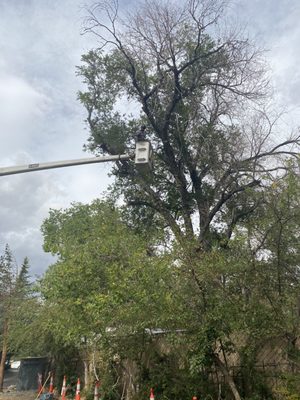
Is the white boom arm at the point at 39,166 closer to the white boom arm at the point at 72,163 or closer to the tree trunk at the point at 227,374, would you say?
the white boom arm at the point at 72,163

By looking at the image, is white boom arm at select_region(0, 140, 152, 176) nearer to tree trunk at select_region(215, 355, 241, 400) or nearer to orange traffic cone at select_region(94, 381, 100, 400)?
tree trunk at select_region(215, 355, 241, 400)

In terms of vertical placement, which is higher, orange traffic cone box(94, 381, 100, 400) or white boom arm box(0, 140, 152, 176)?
white boom arm box(0, 140, 152, 176)

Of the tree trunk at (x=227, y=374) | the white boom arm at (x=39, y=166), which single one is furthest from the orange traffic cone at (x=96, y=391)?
the white boom arm at (x=39, y=166)

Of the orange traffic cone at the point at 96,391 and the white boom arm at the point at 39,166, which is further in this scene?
the orange traffic cone at the point at 96,391

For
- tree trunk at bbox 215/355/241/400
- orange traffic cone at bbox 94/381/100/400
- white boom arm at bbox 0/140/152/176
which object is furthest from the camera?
orange traffic cone at bbox 94/381/100/400

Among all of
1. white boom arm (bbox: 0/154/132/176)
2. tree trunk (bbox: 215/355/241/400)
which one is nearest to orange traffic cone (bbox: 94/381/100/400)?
tree trunk (bbox: 215/355/241/400)

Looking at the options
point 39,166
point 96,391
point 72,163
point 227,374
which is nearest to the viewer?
point 39,166

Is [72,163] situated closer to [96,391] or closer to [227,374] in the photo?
[227,374]

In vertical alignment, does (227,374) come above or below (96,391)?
above

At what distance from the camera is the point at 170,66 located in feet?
59.2

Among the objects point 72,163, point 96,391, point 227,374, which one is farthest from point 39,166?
point 96,391

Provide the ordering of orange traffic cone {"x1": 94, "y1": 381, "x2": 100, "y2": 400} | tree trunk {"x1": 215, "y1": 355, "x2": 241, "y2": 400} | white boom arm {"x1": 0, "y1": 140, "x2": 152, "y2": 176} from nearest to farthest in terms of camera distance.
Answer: white boom arm {"x1": 0, "y1": 140, "x2": 152, "y2": 176}, tree trunk {"x1": 215, "y1": 355, "x2": 241, "y2": 400}, orange traffic cone {"x1": 94, "y1": 381, "x2": 100, "y2": 400}

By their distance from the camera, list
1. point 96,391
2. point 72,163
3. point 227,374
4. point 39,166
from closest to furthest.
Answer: point 39,166, point 72,163, point 227,374, point 96,391

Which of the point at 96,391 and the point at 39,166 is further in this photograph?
the point at 96,391
